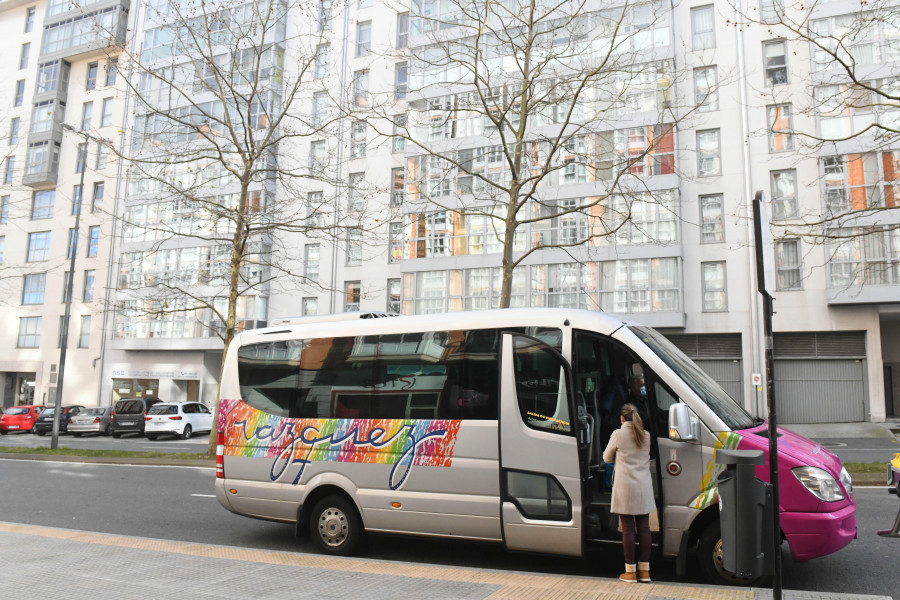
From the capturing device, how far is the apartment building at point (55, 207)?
43094 mm

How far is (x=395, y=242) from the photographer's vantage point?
34250 millimetres

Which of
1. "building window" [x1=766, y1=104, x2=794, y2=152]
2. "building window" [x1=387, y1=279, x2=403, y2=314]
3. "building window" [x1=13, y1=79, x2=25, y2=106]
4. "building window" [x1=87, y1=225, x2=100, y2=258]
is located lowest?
"building window" [x1=387, y1=279, x2=403, y2=314]

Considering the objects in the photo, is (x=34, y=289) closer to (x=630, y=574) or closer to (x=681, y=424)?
(x=630, y=574)

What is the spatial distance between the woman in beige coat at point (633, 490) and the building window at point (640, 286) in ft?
74.2

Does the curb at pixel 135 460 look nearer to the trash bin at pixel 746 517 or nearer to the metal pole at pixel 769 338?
the trash bin at pixel 746 517

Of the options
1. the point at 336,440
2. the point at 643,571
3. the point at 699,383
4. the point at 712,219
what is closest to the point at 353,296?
the point at 712,219

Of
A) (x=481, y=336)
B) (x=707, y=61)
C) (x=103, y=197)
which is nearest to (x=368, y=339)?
(x=481, y=336)

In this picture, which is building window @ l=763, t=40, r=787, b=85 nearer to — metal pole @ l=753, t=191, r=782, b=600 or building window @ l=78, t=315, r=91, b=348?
metal pole @ l=753, t=191, r=782, b=600

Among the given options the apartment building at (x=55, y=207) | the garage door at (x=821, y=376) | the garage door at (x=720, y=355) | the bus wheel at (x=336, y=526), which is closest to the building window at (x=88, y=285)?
the apartment building at (x=55, y=207)

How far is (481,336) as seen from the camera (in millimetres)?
6891

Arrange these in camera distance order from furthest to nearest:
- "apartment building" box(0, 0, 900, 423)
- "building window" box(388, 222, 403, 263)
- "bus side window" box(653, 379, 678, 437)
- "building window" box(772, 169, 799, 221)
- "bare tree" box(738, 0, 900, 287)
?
"building window" box(388, 222, 403, 263), "building window" box(772, 169, 799, 221), "apartment building" box(0, 0, 900, 423), "bare tree" box(738, 0, 900, 287), "bus side window" box(653, 379, 678, 437)

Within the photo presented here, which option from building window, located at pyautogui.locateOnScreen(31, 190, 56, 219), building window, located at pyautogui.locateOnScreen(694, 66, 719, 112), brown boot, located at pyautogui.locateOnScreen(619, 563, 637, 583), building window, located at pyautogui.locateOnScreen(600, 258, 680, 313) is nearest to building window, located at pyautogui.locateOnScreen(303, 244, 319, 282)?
building window, located at pyautogui.locateOnScreen(600, 258, 680, 313)

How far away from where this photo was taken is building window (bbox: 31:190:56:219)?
46.4 meters

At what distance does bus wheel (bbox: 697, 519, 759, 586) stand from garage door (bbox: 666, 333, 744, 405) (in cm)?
2336
